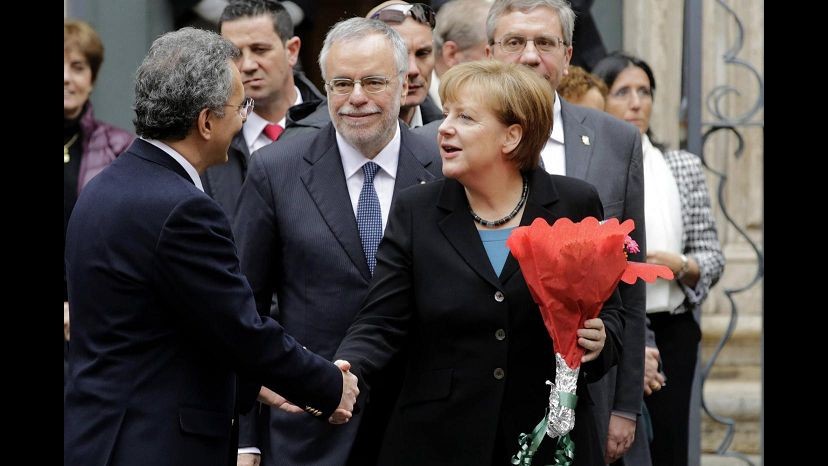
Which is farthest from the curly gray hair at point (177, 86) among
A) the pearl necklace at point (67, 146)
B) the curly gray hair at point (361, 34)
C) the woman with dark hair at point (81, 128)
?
the pearl necklace at point (67, 146)

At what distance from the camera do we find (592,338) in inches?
166

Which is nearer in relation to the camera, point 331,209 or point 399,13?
point 331,209

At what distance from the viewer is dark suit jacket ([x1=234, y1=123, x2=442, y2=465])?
4.88m

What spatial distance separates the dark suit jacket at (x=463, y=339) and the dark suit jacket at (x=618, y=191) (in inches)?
21.0

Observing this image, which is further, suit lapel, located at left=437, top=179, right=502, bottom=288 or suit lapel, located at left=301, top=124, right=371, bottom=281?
suit lapel, located at left=301, top=124, right=371, bottom=281

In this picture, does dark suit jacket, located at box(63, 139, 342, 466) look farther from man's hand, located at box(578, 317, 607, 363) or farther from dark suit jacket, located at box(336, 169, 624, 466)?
man's hand, located at box(578, 317, 607, 363)

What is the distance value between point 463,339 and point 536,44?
144 cm

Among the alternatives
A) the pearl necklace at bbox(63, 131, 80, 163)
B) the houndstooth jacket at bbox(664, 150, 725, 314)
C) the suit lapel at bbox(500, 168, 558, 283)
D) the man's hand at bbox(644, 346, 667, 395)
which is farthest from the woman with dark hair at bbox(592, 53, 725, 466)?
the pearl necklace at bbox(63, 131, 80, 163)

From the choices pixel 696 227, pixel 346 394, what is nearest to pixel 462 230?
pixel 346 394

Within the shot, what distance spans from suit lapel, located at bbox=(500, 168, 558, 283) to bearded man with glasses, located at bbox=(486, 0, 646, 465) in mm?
453

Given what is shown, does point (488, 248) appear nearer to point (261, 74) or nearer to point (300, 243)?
point (300, 243)

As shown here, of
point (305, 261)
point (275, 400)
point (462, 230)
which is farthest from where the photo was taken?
point (305, 261)

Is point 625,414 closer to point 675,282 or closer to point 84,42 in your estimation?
point 675,282

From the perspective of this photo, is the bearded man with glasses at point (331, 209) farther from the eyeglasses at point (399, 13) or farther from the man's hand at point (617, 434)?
the eyeglasses at point (399, 13)
